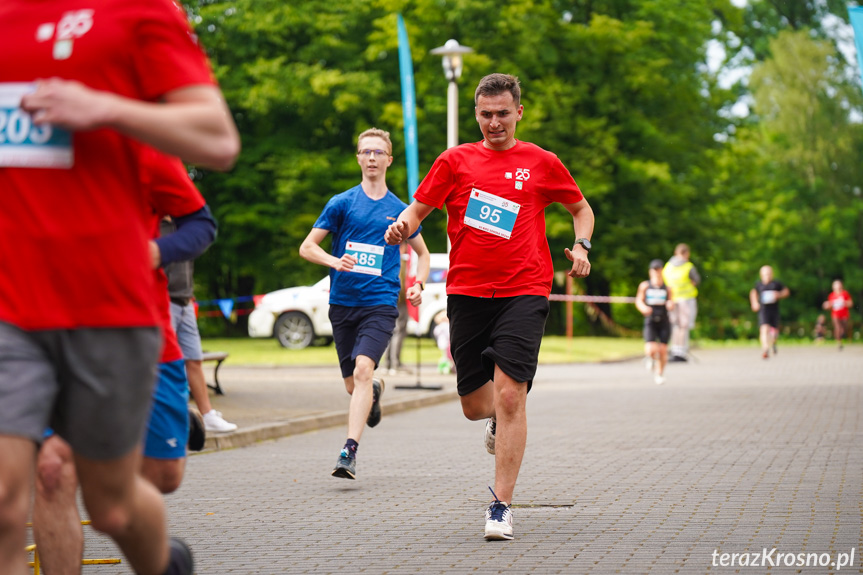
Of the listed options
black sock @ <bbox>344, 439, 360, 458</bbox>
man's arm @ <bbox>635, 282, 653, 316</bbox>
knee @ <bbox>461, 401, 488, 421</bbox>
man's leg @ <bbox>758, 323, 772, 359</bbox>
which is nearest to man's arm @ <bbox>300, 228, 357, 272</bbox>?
black sock @ <bbox>344, 439, 360, 458</bbox>

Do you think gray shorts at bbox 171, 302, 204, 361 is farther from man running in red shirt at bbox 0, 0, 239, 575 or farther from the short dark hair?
man running in red shirt at bbox 0, 0, 239, 575

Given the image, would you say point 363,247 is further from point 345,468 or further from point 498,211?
point 498,211

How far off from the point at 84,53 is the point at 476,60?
35440 millimetres

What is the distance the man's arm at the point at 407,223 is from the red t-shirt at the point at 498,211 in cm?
10

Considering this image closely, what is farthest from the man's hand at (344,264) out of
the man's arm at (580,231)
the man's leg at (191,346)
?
the man's arm at (580,231)

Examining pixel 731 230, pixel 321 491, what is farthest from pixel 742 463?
pixel 731 230

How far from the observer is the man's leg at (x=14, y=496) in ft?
9.31

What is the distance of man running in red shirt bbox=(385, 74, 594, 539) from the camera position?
6.16 metres

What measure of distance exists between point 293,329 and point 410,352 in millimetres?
2905

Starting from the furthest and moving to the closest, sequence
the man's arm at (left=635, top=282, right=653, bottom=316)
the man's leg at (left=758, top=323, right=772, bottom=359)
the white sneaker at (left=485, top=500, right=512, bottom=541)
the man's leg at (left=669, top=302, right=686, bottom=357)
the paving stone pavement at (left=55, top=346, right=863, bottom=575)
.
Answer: the man's leg at (left=758, top=323, right=772, bottom=359)
the man's leg at (left=669, top=302, right=686, bottom=357)
the man's arm at (left=635, top=282, right=653, bottom=316)
the white sneaker at (left=485, top=500, right=512, bottom=541)
the paving stone pavement at (left=55, top=346, right=863, bottom=575)

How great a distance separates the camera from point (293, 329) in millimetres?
28219

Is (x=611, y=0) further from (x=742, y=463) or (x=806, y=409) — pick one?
(x=742, y=463)

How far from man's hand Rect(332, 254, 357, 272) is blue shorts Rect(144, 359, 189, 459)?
435 centimetres

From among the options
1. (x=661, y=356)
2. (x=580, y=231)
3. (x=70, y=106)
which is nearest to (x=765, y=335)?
(x=661, y=356)
